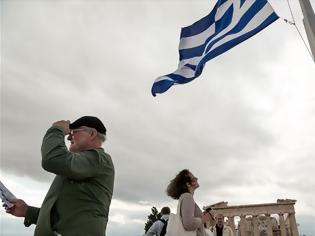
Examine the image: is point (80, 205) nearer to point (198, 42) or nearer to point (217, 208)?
point (198, 42)

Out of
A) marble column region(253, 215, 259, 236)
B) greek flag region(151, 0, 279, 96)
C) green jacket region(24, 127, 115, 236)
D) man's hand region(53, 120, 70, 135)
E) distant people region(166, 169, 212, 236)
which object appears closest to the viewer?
green jacket region(24, 127, 115, 236)

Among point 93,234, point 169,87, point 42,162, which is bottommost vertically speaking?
point 93,234

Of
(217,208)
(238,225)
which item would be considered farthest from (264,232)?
(217,208)

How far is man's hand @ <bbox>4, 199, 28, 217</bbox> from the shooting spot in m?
2.91

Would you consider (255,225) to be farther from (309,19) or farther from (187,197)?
(309,19)

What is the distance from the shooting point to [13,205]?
291 cm

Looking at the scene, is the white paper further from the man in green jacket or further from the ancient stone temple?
the ancient stone temple

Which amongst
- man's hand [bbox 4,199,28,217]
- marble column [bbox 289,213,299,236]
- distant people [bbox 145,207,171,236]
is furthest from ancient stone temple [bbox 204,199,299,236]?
man's hand [bbox 4,199,28,217]

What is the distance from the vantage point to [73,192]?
107 inches

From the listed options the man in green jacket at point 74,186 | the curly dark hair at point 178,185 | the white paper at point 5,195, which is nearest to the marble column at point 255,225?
the curly dark hair at point 178,185

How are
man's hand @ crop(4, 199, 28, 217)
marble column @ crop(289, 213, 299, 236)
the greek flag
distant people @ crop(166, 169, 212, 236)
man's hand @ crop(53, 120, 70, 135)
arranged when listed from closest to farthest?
man's hand @ crop(53, 120, 70, 135), man's hand @ crop(4, 199, 28, 217), distant people @ crop(166, 169, 212, 236), the greek flag, marble column @ crop(289, 213, 299, 236)

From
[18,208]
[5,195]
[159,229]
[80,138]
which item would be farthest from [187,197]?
[5,195]

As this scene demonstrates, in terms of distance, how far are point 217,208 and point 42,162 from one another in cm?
4385

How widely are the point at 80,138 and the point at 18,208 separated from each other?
0.75 metres
